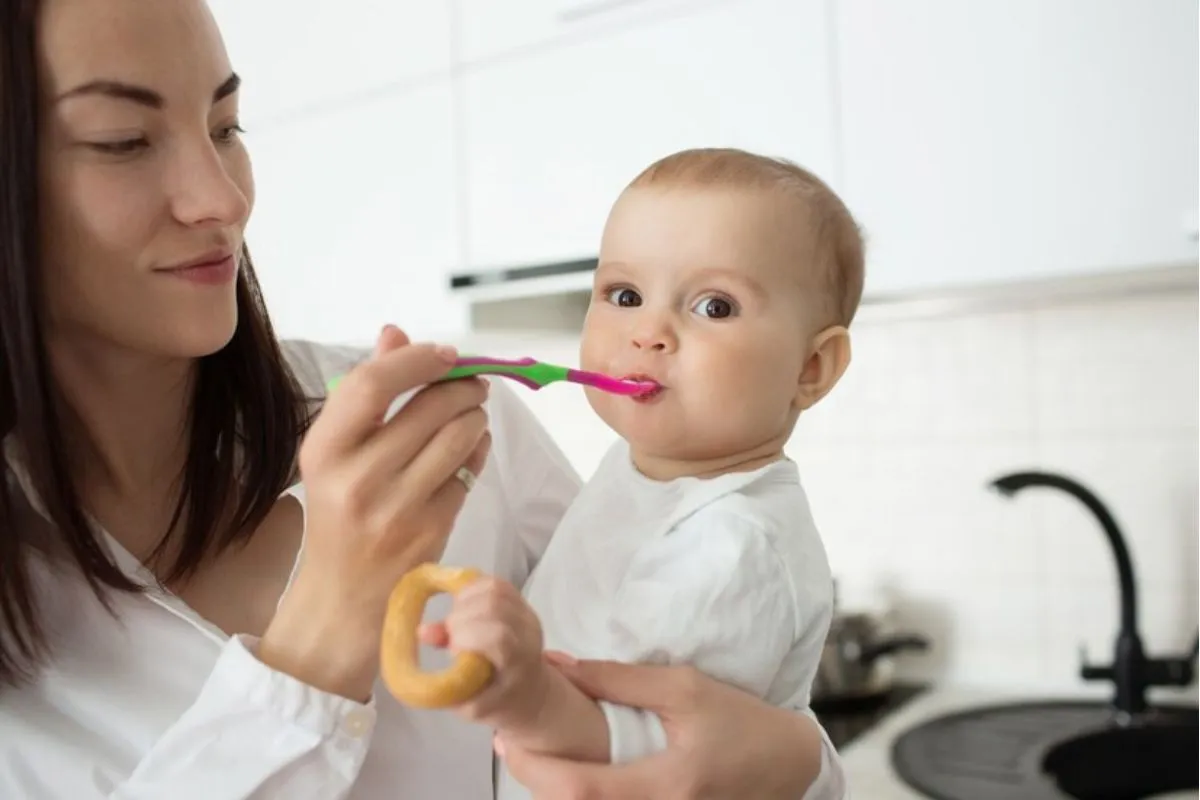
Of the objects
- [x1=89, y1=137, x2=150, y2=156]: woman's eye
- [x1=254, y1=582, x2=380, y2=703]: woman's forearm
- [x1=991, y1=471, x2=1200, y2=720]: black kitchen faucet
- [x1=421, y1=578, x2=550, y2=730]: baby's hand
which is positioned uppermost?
[x1=89, y1=137, x2=150, y2=156]: woman's eye

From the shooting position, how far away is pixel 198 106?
75 centimetres

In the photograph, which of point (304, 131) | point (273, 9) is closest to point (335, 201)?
point (304, 131)

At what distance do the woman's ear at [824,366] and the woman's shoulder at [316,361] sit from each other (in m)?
0.46

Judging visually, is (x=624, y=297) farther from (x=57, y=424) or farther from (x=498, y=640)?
(x=57, y=424)

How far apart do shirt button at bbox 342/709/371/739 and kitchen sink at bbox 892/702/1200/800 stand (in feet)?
3.05

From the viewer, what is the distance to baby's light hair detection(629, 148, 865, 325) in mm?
671

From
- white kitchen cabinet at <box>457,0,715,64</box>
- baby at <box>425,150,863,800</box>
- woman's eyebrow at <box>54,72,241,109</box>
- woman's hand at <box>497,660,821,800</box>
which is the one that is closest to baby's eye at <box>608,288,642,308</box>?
baby at <box>425,150,863,800</box>

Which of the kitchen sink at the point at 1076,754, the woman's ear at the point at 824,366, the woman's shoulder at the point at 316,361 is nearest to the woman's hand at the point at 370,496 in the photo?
the woman's ear at the point at 824,366

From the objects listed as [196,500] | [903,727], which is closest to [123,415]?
[196,500]

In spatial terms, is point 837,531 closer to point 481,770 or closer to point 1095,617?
point 1095,617

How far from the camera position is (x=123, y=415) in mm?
868

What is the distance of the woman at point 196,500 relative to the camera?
23.2 inches

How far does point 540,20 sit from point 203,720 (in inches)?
48.9

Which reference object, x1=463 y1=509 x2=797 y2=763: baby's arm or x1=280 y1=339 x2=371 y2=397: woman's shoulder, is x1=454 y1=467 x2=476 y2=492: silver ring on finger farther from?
x1=280 y1=339 x2=371 y2=397: woman's shoulder
